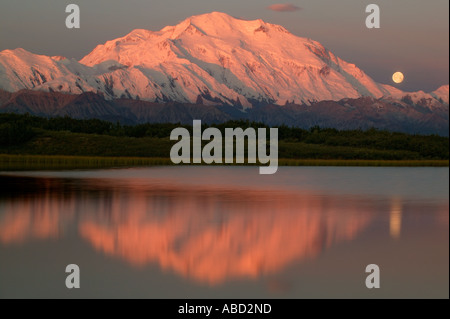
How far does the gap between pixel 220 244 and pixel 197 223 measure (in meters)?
5.63

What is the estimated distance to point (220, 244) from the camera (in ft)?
84.3

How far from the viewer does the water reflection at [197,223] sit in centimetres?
2302

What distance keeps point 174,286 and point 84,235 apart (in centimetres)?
899

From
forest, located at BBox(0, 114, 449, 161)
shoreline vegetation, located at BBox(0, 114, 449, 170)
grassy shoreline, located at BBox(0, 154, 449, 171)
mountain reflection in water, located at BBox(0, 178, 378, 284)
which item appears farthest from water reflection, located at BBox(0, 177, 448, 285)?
forest, located at BBox(0, 114, 449, 161)

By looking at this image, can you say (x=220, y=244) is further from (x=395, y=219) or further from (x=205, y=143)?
(x=205, y=143)

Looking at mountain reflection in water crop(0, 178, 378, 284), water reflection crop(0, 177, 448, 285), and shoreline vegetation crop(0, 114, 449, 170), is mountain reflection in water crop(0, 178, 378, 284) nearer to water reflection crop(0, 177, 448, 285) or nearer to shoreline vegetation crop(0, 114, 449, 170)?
water reflection crop(0, 177, 448, 285)

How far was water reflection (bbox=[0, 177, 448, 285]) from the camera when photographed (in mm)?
23016

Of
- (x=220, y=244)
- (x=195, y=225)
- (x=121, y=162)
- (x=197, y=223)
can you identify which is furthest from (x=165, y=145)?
(x=220, y=244)

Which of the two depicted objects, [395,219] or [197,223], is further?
[395,219]

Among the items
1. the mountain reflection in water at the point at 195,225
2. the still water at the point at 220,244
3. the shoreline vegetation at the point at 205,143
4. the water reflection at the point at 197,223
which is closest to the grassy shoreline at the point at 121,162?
the shoreline vegetation at the point at 205,143

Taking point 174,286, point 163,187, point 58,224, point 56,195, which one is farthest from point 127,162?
point 174,286

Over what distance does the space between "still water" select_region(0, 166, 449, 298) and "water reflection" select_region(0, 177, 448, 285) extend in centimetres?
6

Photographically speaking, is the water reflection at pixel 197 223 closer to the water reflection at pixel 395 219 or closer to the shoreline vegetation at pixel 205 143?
the water reflection at pixel 395 219
